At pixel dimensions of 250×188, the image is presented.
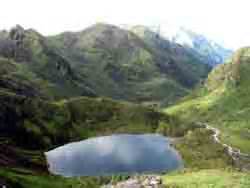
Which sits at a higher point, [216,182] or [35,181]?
[216,182]

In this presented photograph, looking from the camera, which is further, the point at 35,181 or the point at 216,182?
the point at 35,181

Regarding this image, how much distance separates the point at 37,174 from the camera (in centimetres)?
15712

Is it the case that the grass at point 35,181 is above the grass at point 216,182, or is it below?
below

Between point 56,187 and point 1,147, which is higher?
point 1,147

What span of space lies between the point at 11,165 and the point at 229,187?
275 feet

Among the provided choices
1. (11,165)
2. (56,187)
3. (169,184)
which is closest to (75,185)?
(56,187)

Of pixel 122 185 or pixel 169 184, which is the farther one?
pixel 122 185

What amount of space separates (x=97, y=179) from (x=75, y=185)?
76.3 feet

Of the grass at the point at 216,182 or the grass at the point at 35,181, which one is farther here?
the grass at the point at 35,181

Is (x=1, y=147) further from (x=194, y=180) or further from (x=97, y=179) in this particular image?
(x=194, y=180)

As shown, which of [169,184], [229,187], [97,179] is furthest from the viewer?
[97,179]

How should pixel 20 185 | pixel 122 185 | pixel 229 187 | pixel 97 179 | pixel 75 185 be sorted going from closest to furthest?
pixel 229 187, pixel 20 185, pixel 122 185, pixel 75 185, pixel 97 179

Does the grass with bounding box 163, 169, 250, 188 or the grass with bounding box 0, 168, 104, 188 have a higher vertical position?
the grass with bounding box 163, 169, 250, 188

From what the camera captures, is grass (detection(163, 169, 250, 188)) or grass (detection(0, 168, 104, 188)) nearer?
grass (detection(163, 169, 250, 188))
